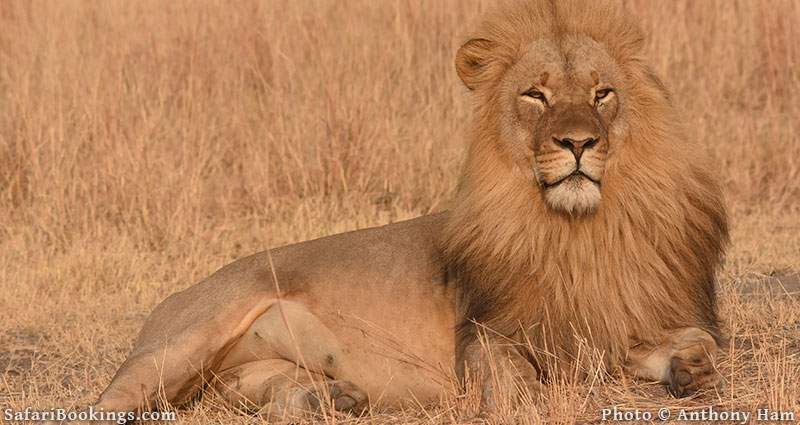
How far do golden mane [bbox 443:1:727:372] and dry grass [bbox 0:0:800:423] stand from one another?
7.26 feet

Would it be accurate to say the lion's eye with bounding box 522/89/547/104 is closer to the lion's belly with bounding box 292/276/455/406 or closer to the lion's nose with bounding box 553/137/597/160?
the lion's nose with bounding box 553/137/597/160

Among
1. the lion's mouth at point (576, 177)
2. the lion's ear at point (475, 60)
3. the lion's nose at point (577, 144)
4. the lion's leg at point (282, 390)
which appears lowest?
the lion's leg at point (282, 390)

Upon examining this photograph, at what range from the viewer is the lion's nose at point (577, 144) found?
11.9 feet

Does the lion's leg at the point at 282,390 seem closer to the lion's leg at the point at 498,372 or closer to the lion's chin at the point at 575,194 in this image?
the lion's leg at the point at 498,372

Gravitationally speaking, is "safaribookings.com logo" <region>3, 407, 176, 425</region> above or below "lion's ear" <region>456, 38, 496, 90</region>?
below

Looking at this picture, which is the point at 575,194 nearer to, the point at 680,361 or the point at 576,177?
the point at 576,177

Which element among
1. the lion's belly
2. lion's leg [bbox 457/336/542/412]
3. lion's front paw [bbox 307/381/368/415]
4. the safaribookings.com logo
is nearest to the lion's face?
lion's leg [bbox 457/336/542/412]

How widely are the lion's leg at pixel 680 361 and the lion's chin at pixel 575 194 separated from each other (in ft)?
1.57

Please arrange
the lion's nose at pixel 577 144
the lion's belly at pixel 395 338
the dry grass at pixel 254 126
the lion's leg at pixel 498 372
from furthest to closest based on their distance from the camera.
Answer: the dry grass at pixel 254 126, the lion's belly at pixel 395 338, the lion's leg at pixel 498 372, the lion's nose at pixel 577 144

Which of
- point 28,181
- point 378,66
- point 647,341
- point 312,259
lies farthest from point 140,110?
point 647,341

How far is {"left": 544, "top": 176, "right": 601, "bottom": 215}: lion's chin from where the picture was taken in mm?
3680

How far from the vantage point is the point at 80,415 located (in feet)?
12.7

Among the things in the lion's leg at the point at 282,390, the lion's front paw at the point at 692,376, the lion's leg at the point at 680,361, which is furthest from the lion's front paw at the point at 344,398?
the lion's front paw at the point at 692,376

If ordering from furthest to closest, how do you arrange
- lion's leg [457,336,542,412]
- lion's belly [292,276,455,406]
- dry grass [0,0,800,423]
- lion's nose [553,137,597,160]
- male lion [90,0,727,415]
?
dry grass [0,0,800,423] → lion's belly [292,276,455,406] → male lion [90,0,727,415] → lion's leg [457,336,542,412] → lion's nose [553,137,597,160]
